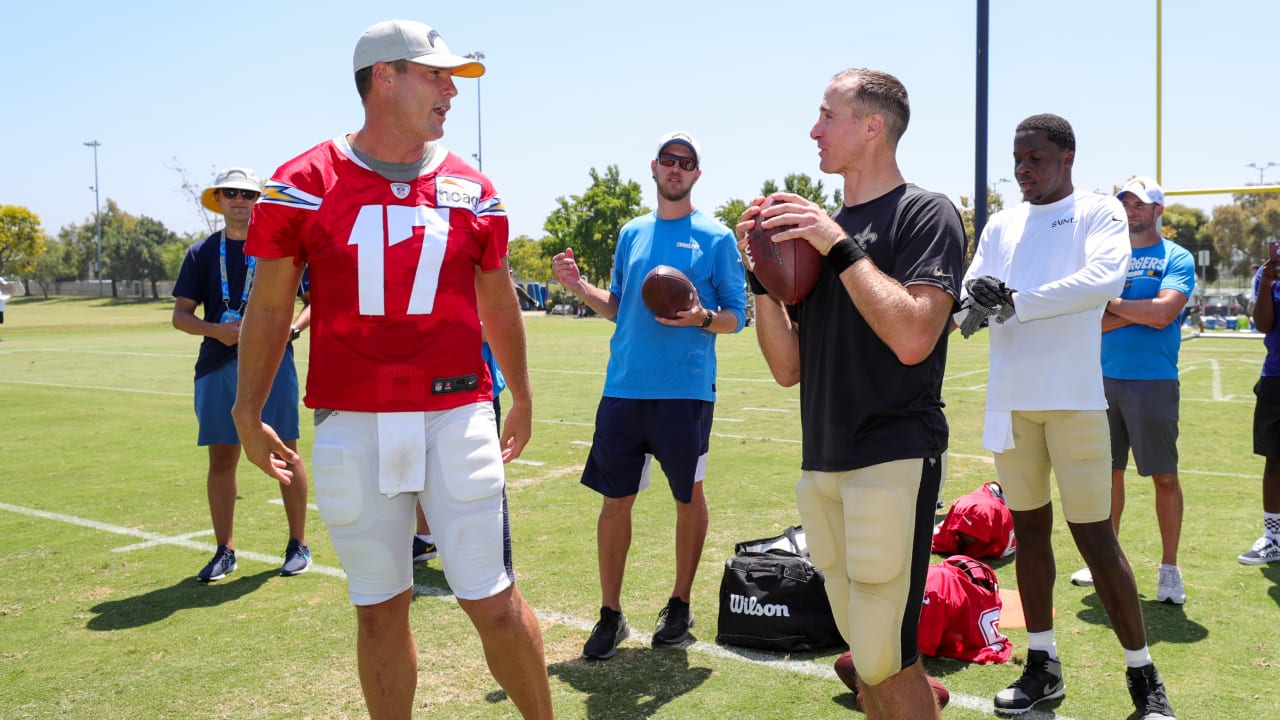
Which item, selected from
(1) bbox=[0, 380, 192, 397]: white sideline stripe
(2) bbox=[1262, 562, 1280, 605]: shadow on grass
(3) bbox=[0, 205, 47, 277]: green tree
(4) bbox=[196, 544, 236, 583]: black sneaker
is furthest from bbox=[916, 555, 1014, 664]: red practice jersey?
(3) bbox=[0, 205, 47, 277]: green tree

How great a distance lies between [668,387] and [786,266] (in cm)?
193

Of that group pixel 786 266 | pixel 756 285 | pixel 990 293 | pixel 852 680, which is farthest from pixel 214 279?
pixel 990 293

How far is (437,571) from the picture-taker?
231 inches

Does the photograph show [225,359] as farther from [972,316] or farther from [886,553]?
[886,553]

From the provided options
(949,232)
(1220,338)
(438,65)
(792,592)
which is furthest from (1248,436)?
(1220,338)

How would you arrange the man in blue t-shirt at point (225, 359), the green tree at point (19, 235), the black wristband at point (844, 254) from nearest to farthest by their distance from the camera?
the black wristband at point (844, 254) < the man in blue t-shirt at point (225, 359) < the green tree at point (19, 235)

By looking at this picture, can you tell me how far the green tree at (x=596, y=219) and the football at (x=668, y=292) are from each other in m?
63.5

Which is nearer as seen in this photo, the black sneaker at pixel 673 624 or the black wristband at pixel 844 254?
the black wristband at pixel 844 254

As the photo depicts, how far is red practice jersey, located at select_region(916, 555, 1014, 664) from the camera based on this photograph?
4273 millimetres

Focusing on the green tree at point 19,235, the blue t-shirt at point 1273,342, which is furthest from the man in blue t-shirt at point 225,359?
the green tree at point 19,235

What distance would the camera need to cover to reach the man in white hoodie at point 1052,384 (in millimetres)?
3695

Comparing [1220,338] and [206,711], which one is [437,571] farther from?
[1220,338]

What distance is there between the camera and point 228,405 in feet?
18.7

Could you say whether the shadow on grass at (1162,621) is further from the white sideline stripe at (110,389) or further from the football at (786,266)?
the white sideline stripe at (110,389)
